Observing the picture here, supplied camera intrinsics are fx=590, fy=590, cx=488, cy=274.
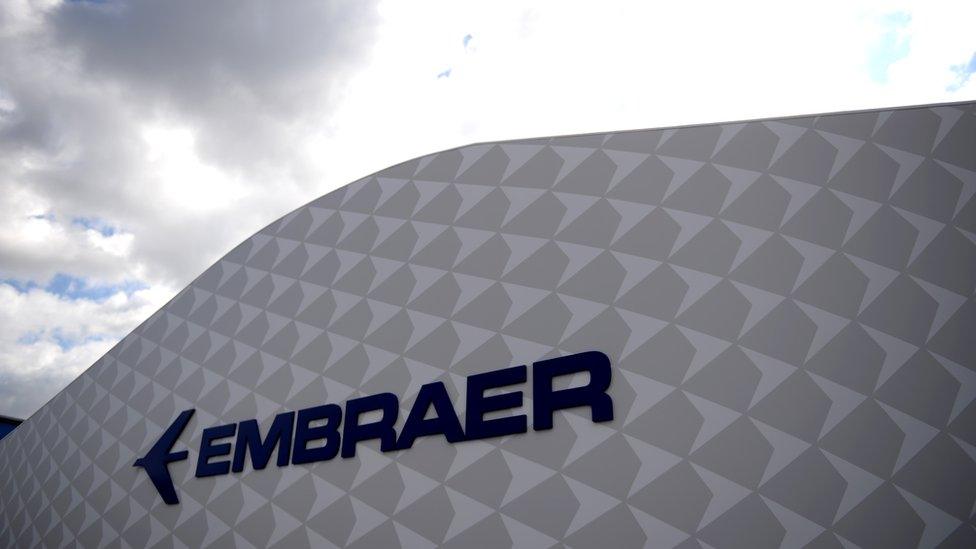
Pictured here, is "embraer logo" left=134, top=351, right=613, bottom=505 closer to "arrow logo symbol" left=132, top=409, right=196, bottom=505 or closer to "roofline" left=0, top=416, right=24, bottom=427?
"arrow logo symbol" left=132, top=409, right=196, bottom=505

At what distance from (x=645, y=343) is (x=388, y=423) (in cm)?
546

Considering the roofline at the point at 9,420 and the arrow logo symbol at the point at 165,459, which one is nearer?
the arrow logo symbol at the point at 165,459

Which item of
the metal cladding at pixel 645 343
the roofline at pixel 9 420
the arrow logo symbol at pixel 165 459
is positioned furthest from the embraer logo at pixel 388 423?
the roofline at pixel 9 420

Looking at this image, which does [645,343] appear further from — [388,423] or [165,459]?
[165,459]

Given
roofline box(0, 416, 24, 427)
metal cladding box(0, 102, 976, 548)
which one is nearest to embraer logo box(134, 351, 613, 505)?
metal cladding box(0, 102, 976, 548)

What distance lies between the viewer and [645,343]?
10.2m

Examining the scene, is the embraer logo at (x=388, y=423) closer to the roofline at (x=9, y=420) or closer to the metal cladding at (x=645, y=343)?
the metal cladding at (x=645, y=343)

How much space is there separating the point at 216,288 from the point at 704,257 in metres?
13.9

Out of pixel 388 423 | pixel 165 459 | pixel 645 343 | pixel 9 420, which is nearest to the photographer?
pixel 645 343

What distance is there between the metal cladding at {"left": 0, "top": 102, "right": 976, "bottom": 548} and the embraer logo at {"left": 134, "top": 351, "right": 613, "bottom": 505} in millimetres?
177

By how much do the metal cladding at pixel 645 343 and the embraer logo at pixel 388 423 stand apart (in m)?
0.18

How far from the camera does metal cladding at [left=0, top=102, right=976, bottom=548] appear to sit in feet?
28.1

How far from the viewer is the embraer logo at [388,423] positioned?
10.5m

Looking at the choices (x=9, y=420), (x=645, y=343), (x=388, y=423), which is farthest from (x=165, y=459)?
(x=9, y=420)
